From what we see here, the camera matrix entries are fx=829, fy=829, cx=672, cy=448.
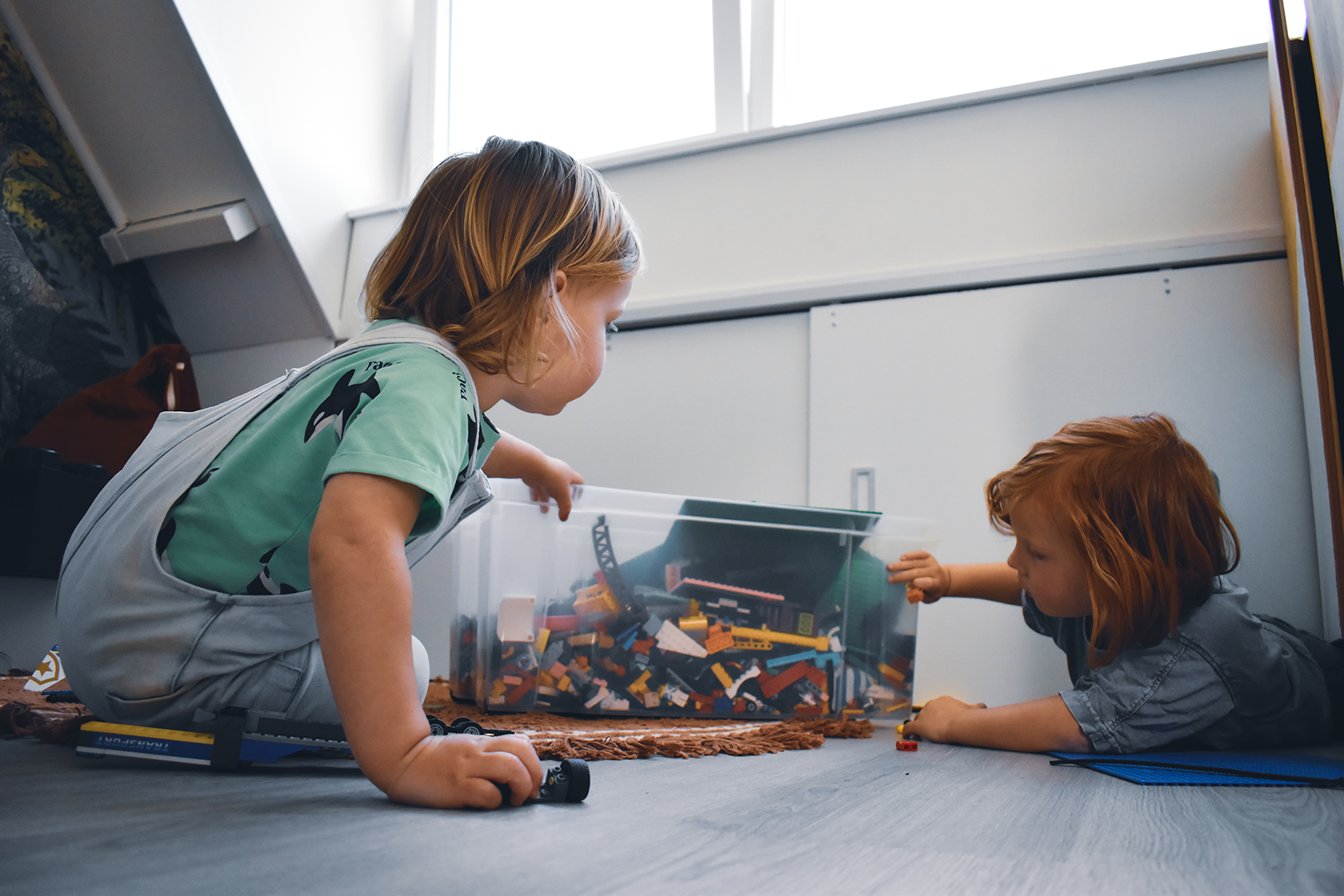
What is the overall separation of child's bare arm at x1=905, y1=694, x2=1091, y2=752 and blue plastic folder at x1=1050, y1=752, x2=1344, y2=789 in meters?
0.02

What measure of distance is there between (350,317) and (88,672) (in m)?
1.11

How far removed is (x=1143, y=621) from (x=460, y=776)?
65 centimetres

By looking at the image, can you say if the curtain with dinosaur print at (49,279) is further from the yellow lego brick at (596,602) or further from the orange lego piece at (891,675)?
the orange lego piece at (891,675)

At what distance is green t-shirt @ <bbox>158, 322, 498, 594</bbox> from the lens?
53 centimetres

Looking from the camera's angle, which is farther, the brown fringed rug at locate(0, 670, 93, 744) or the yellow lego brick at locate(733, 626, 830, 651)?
the yellow lego brick at locate(733, 626, 830, 651)

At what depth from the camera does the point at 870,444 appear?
3.78 ft

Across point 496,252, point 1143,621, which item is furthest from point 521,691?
point 1143,621

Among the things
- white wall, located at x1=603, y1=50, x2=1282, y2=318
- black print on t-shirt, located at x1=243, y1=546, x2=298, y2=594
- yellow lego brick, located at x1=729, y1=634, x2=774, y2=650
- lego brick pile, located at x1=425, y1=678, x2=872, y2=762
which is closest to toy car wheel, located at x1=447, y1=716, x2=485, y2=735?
lego brick pile, located at x1=425, y1=678, x2=872, y2=762

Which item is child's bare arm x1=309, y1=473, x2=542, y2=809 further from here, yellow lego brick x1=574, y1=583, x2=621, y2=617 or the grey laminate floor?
yellow lego brick x1=574, y1=583, x2=621, y2=617

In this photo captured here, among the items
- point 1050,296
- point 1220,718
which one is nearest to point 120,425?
point 1050,296

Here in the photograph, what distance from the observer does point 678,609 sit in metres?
0.92

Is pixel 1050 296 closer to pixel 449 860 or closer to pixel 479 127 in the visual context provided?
pixel 449 860

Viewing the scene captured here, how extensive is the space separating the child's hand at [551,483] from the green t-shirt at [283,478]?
1.05 feet

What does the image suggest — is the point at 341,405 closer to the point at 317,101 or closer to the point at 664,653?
the point at 664,653
